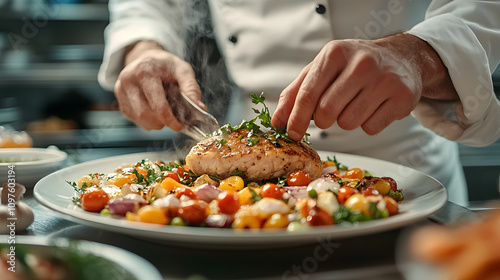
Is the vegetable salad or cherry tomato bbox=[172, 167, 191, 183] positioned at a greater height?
the vegetable salad

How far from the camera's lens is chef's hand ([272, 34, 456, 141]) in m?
1.39

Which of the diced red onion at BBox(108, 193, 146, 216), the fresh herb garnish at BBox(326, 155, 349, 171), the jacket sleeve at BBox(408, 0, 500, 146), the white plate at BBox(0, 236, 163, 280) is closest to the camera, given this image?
the white plate at BBox(0, 236, 163, 280)

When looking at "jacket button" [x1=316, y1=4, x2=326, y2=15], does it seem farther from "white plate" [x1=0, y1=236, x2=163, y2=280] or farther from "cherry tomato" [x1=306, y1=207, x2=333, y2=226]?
"white plate" [x1=0, y1=236, x2=163, y2=280]

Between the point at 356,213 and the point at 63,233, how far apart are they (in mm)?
697

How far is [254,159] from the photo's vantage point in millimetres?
1548

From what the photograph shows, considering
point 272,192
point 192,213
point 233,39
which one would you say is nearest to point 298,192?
point 272,192

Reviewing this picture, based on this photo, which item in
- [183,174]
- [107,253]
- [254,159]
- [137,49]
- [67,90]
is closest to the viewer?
[107,253]

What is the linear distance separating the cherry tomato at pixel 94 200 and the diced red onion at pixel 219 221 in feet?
1.06

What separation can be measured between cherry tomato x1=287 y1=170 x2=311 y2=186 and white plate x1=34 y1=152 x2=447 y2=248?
11.1 inches

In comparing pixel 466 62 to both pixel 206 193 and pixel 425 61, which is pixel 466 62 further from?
pixel 206 193

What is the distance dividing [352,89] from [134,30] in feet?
4.60

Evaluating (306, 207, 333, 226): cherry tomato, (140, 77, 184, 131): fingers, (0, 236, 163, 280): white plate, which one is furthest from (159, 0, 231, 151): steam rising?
(0, 236, 163, 280): white plate

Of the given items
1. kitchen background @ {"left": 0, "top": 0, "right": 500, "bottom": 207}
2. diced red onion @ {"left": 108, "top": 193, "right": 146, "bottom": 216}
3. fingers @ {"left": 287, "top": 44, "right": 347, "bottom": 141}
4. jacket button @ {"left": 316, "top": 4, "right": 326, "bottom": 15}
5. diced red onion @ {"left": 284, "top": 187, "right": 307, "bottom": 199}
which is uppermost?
jacket button @ {"left": 316, "top": 4, "right": 326, "bottom": 15}

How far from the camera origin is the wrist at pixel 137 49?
7.66 feet
